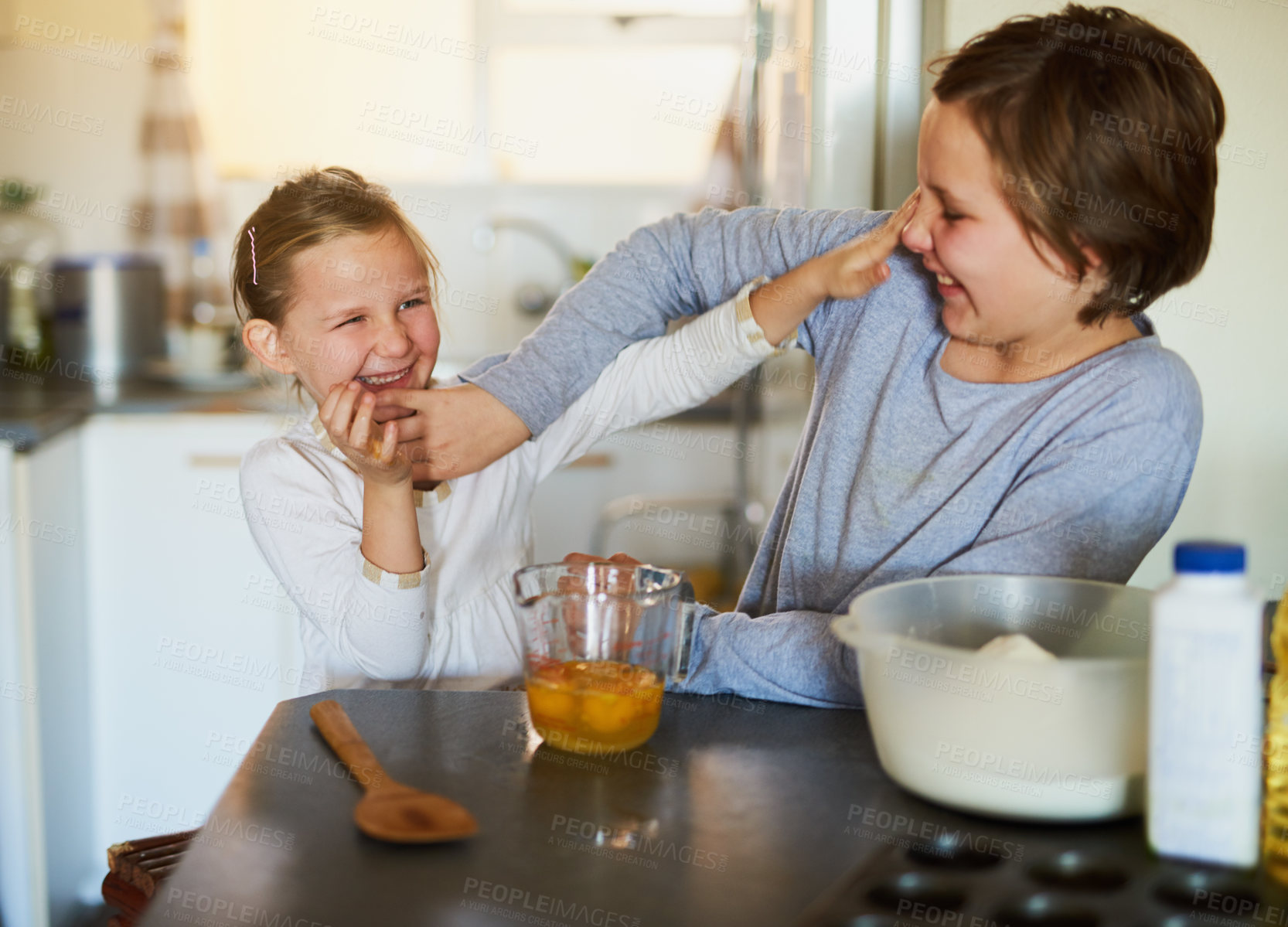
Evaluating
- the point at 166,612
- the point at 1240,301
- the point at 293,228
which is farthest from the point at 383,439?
the point at 166,612

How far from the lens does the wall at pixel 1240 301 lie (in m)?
1.29

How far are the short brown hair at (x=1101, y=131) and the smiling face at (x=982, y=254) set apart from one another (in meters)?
0.01

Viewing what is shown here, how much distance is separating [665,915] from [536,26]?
9.73 feet

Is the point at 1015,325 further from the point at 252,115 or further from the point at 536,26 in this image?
the point at 252,115

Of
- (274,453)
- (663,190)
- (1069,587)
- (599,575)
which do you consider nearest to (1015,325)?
(1069,587)

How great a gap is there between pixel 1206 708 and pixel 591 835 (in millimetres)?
341

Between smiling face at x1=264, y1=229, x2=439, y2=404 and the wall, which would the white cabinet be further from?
the wall

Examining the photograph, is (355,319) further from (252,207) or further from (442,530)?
(252,207)

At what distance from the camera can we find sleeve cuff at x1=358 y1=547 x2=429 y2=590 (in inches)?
41.8

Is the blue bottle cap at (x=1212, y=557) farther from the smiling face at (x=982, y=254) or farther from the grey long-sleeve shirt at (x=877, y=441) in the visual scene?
the smiling face at (x=982, y=254)

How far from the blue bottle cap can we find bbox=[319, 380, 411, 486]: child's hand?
66 cm

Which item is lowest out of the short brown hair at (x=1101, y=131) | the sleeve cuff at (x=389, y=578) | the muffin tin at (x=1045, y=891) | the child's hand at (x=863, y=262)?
the muffin tin at (x=1045, y=891)

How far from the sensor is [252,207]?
10.3ft

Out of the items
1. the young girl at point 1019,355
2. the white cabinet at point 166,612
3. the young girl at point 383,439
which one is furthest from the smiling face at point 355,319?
the white cabinet at point 166,612
